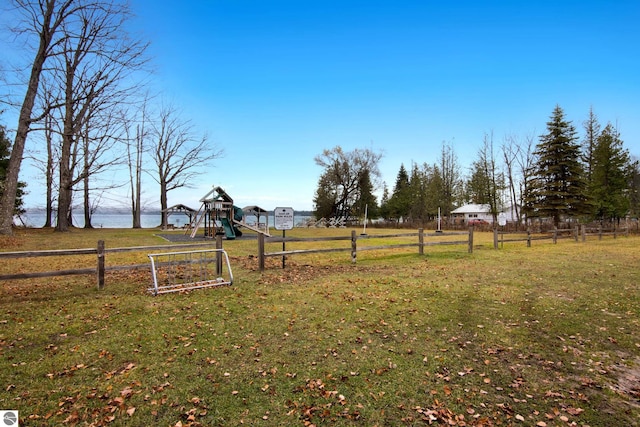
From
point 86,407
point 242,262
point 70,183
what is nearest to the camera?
point 86,407

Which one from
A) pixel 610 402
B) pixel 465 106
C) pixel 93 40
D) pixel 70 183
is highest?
pixel 93 40

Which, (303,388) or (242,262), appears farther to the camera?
(242,262)

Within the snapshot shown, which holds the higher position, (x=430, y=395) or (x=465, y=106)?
(x=465, y=106)

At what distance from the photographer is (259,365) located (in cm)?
396

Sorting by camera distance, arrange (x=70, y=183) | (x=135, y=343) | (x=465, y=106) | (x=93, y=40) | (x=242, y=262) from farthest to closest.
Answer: (x=70, y=183) < (x=465, y=106) < (x=93, y=40) < (x=242, y=262) < (x=135, y=343)

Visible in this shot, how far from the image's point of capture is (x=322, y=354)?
4.27 m

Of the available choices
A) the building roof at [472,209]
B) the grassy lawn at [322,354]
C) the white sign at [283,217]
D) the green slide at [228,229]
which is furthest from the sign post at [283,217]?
the building roof at [472,209]

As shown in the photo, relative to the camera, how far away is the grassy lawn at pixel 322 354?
3.08 m

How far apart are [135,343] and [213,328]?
1.10m

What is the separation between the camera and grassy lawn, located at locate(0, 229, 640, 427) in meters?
3.08

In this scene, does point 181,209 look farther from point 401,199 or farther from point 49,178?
point 401,199

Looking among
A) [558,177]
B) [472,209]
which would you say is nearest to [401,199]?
[472,209]

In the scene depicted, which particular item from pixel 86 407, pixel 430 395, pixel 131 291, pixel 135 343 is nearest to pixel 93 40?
pixel 131 291

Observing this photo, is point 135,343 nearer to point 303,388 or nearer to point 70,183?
point 303,388
